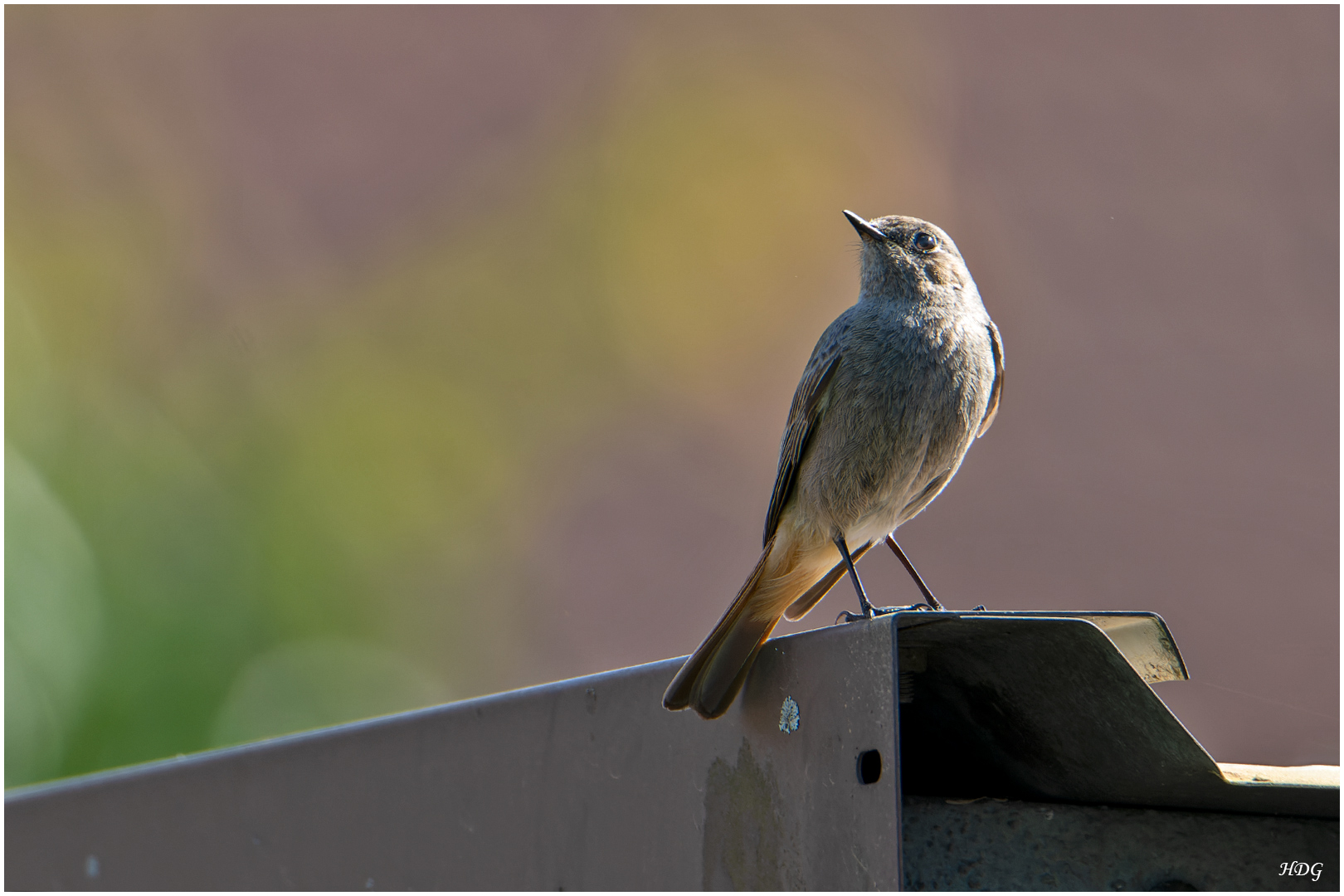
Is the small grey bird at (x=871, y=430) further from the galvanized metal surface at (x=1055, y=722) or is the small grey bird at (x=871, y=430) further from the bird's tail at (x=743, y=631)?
the galvanized metal surface at (x=1055, y=722)

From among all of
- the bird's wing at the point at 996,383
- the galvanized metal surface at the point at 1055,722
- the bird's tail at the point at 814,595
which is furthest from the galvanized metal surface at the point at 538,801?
the bird's wing at the point at 996,383

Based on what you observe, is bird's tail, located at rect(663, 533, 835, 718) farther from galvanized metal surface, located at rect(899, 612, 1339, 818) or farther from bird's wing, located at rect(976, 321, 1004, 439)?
bird's wing, located at rect(976, 321, 1004, 439)

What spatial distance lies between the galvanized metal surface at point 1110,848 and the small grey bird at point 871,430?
1.26 m

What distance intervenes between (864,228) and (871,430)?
100cm

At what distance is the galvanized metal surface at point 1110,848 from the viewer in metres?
2.17

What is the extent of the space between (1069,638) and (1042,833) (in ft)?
1.74

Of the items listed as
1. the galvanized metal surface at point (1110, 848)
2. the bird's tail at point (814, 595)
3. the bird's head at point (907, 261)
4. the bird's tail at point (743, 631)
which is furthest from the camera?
the bird's head at point (907, 261)

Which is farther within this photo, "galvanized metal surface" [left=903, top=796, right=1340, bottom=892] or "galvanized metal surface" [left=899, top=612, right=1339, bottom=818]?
"galvanized metal surface" [left=903, top=796, right=1340, bottom=892]

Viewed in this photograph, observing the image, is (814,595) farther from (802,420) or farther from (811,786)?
(811,786)

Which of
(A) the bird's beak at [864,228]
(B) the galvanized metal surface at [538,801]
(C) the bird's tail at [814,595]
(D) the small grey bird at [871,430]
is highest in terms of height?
(A) the bird's beak at [864,228]

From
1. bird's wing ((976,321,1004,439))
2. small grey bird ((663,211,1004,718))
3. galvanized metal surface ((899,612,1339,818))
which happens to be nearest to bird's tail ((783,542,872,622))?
small grey bird ((663,211,1004,718))

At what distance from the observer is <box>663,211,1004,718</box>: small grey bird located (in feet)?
12.0

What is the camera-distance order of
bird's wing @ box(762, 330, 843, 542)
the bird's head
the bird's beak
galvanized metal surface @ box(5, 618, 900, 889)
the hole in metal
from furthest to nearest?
the bird's beak
the bird's head
bird's wing @ box(762, 330, 843, 542)
galvanized metal surface @ box(5, 618, 900, 889)
the hole in metal

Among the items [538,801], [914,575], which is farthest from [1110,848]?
[914,575]
